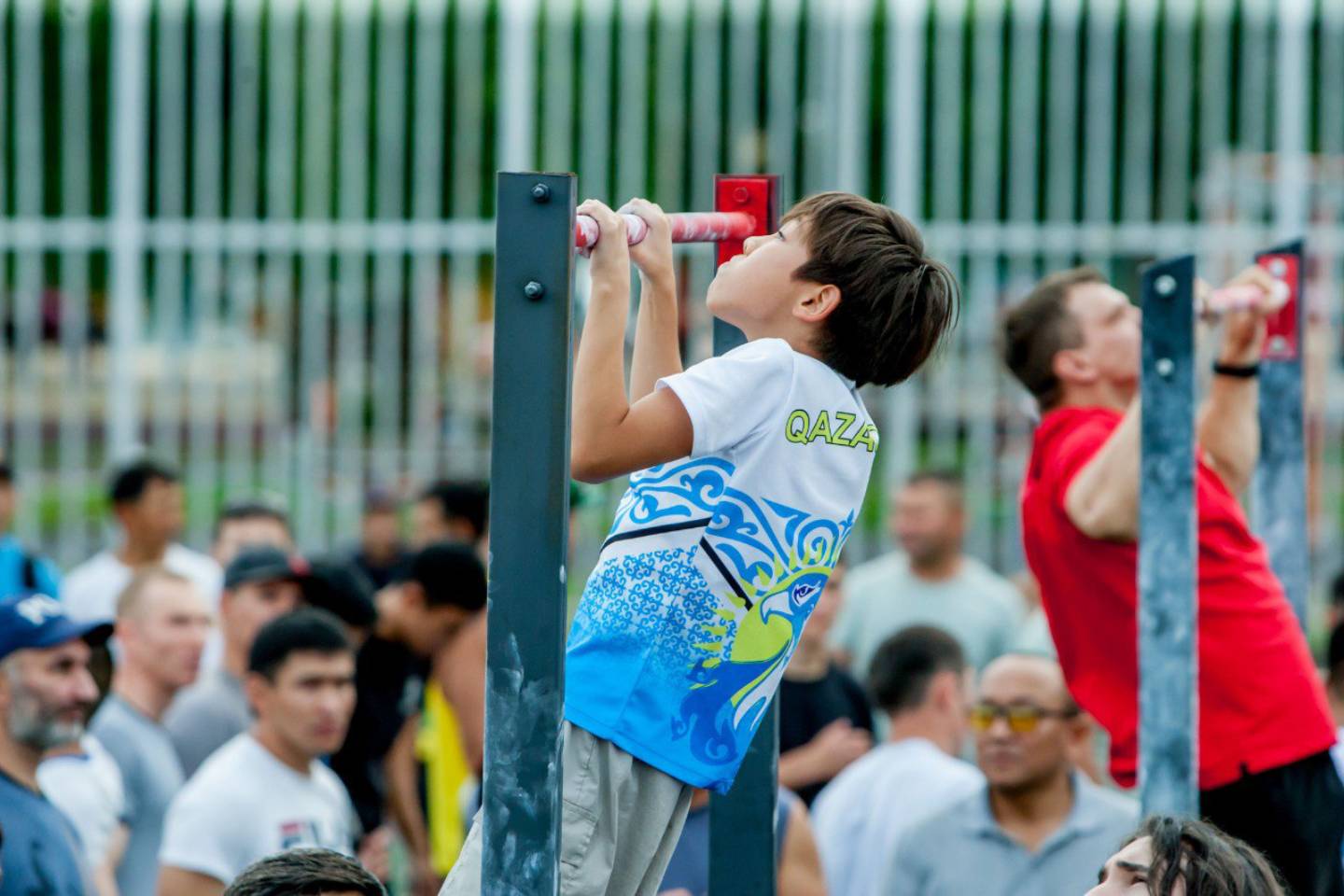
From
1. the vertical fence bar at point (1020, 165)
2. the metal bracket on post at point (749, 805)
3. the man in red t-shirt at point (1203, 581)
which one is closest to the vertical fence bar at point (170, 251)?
the vertical fence bar at point (1020, 165)

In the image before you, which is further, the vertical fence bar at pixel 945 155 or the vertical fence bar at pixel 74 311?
the vertical fence bar at pixel 74 311

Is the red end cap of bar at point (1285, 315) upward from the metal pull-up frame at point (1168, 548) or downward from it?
upward

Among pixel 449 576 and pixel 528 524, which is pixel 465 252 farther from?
pixel 528 524

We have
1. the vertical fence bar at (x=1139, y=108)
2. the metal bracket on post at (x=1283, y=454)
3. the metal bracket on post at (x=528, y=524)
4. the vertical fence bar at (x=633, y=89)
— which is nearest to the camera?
the metal bracket on post at (x=528, y=524)

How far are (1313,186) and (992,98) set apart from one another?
1.73 meters

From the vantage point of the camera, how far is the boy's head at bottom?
8.84 ft

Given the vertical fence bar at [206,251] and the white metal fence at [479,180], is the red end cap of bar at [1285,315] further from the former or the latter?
the vertical fence bar at [206,251]

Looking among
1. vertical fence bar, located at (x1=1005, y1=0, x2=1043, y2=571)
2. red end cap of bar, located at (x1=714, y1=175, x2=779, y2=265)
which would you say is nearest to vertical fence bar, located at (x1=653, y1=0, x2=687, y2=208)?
vertical fence bar, located at (x1=1005, y1=0, x2=1043, y2=571)

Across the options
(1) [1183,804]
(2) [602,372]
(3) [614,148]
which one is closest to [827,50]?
(3) [614,148]

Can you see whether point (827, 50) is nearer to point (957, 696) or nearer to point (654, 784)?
point (957, 696)

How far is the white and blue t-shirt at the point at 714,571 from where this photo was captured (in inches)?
Result: 102

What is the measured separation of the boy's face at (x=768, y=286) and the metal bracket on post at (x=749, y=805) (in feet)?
1.14

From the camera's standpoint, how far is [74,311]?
977cm

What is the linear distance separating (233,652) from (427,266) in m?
3.65
